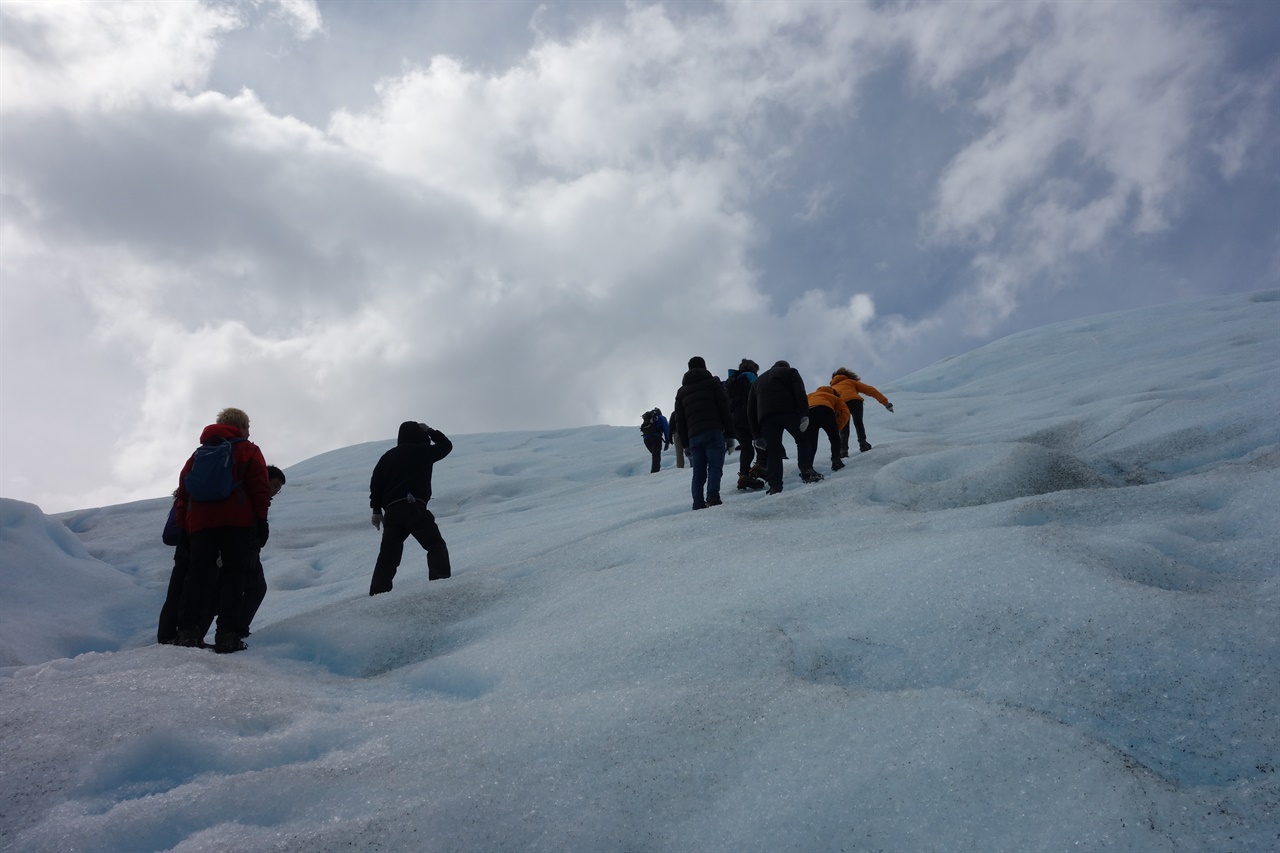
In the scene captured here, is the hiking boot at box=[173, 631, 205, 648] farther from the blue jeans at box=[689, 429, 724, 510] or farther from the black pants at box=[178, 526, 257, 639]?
the blue jeans at box=[689, 429, 724, 510]

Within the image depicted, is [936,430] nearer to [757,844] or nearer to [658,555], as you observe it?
[658,555]

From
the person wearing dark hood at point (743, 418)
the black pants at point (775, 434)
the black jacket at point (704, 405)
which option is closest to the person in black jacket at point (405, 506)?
the black jacket at point (704, 405)

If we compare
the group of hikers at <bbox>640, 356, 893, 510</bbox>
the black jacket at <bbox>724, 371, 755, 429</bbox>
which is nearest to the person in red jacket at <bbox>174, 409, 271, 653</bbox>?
the group of hikers at <bbox>640, 356, 893, 510</bbox>

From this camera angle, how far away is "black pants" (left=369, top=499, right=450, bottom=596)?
635 centimetres

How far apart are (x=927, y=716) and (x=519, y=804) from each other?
139 cm

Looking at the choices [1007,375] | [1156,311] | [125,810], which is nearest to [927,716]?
[125,810]

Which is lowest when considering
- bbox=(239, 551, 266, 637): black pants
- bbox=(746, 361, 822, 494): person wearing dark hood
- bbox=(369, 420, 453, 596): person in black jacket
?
bbox=(239, 551, 266, 637): black pants

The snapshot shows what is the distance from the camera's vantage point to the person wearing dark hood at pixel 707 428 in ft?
25.9

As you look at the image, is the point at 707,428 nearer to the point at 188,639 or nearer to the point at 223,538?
the point at 223,538

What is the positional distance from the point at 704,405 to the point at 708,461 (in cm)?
62

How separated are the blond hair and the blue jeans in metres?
4.38

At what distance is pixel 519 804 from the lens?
2301 mm

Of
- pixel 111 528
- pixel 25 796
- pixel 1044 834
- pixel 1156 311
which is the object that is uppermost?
pixel 1156 311

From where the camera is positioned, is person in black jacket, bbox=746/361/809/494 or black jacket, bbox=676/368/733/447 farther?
person in black jacket, bbox=746/361/809/494
